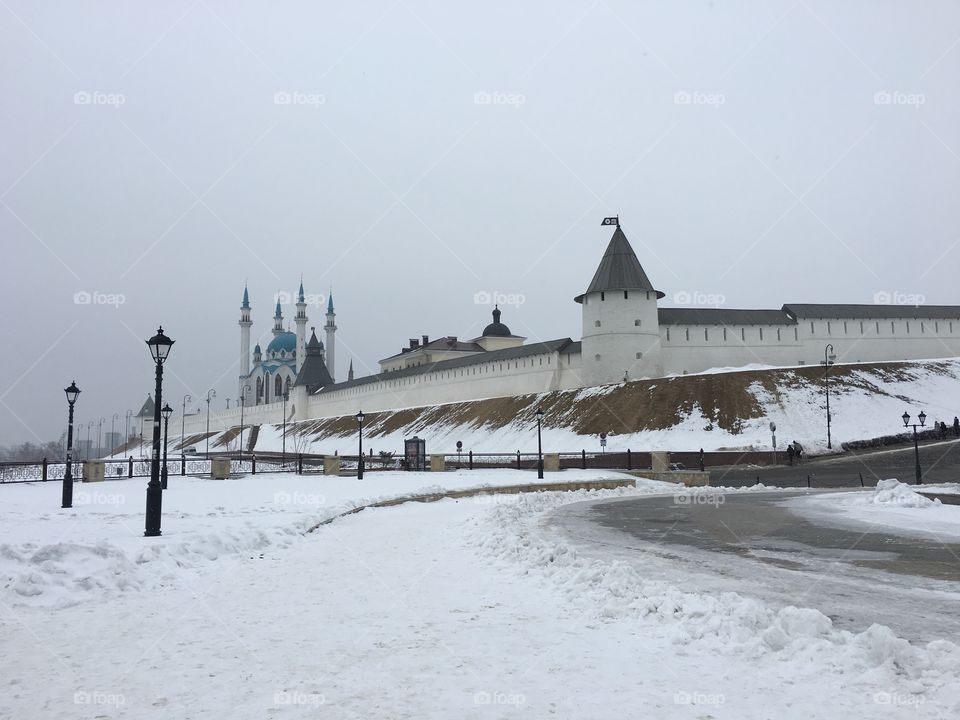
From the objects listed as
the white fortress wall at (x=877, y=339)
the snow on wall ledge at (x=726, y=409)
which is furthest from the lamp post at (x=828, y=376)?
the white fortress wall at (x=877, y=339)

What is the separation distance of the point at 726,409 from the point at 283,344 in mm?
105841

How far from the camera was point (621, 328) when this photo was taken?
213 feet

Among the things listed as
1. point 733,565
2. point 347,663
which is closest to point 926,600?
point 733,565

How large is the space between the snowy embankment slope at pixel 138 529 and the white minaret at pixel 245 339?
122564mm

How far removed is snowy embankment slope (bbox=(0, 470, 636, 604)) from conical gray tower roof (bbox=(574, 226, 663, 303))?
139 feet

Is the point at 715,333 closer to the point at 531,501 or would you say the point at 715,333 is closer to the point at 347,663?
the point at 531,501

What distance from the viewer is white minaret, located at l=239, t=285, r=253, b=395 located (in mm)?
145000

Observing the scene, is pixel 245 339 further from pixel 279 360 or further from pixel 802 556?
pixel 802 556

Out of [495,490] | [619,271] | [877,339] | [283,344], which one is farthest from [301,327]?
[495,490]

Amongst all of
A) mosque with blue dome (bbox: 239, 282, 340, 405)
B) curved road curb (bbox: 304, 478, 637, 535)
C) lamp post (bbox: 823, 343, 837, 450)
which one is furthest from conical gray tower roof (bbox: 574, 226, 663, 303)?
mosque with blue dome (bbox: 239, 282, 340, 405)

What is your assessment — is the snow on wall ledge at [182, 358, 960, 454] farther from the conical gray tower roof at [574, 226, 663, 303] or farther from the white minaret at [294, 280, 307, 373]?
the white minaret at [294, 280, 307, 373]

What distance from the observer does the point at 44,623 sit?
690cm

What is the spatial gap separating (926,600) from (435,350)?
10063 centimetres

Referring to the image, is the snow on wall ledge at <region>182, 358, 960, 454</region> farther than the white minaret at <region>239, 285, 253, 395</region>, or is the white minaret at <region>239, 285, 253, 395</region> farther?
the white minaret at <region>239, 285, 253, 395</region>
